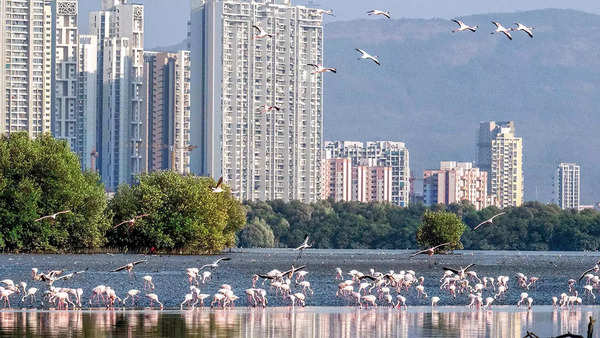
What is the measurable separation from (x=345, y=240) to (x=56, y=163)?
8797 centimetres

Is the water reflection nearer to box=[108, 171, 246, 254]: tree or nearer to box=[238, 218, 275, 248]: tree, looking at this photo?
box=[108, 171, 246, 254]: tree

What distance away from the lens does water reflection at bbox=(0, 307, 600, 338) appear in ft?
122

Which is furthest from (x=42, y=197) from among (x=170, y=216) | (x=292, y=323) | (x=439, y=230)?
(x=292, y=323)

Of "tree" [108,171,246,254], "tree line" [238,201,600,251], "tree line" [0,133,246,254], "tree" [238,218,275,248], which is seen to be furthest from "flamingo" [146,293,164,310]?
"tree line" [238,201,600,251]

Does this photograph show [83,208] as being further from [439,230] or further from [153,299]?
[153,299]

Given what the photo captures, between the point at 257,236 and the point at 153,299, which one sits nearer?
the point at 153,299

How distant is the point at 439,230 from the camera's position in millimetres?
132375

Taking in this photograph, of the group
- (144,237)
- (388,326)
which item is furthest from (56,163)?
(388,326)

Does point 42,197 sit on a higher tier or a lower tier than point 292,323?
higher

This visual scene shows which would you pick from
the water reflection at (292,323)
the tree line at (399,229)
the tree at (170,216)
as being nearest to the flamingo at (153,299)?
the water reflection at (292,323)

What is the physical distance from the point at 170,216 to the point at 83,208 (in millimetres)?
8868

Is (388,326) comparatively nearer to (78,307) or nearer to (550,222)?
(78,307)

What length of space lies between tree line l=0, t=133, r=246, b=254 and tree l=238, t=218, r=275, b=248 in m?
59.2

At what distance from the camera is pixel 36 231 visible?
106062mm
